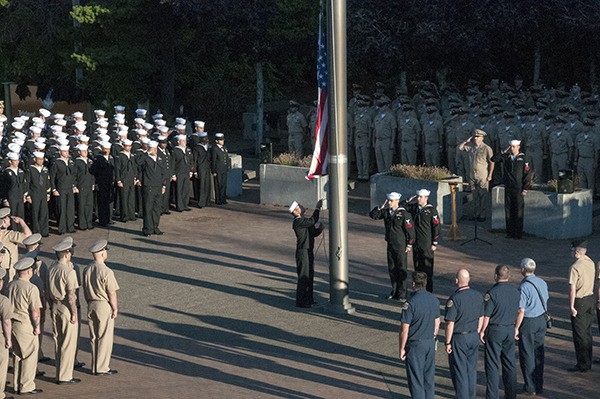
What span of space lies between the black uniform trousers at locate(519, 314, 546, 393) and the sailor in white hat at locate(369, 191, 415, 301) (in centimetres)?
416

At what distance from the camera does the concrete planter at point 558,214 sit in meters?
23.5

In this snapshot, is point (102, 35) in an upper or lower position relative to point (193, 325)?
upper

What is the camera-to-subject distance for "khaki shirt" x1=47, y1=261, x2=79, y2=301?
640 inches

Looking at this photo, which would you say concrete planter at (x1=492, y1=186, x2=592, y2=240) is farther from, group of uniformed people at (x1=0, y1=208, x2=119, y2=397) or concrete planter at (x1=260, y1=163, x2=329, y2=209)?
group of uniformed people at (x1=0, y1=208, x2=119, y2=397)

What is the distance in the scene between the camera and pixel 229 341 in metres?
18.0

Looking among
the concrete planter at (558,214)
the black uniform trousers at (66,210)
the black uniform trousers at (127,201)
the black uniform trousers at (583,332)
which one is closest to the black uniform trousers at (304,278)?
the black uniform trousers at (583,332)

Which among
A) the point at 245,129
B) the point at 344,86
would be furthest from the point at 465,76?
the point at 344,86

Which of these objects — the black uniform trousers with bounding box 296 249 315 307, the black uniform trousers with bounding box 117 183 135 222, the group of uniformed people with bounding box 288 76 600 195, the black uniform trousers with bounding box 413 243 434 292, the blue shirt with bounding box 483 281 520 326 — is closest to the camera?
the blue shirt with bounding box 483 281 520 326

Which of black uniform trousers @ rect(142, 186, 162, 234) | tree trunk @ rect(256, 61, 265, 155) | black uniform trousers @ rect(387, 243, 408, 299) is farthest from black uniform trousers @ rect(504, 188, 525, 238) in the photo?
tree trunk @ rect(256, 61, 265, 155)

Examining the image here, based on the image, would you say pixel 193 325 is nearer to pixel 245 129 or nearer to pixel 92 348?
pixel 92 348

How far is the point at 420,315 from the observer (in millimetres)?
14562

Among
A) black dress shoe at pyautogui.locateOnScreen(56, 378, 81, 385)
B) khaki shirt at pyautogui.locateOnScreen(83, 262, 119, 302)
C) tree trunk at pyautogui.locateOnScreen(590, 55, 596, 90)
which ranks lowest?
black dress shoe at pyautogui.locateOnScreen(56, 378, 81, 385)

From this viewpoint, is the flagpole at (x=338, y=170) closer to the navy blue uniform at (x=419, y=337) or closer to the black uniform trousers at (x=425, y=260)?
the black uniform trousers at (x=425, y=260)

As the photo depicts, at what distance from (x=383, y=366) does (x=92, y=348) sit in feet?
11.5
